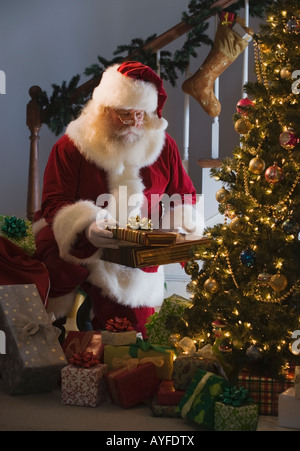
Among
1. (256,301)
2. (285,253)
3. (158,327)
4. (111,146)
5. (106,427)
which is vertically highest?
(111,146)

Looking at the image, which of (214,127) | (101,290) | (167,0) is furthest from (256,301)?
(167,0)

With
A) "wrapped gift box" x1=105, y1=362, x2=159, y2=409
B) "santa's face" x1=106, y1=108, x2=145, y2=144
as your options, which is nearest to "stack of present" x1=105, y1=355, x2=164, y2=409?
"wrapped gift box" x1=105, y1=362, x2=159, y2=409

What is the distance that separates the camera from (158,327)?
2605mm

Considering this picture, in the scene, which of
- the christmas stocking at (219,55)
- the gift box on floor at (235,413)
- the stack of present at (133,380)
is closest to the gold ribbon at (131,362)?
the stack of present at (133,380)

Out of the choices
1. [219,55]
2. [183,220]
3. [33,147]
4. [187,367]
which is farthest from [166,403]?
[33,147]

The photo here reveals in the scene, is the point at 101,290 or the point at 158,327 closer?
the point at 158,327

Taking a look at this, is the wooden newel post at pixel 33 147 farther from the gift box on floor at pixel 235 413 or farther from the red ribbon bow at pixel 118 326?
the gift box on floor at pixel 235 413

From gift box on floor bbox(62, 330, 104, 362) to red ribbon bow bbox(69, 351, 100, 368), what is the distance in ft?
0.39

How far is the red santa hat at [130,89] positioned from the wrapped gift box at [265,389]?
121 cm

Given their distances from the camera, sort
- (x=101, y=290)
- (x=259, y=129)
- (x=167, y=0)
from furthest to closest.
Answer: (x=167, y=0)
(x=101, y=290)
(x=259, y=129)

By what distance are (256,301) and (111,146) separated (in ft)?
3.15

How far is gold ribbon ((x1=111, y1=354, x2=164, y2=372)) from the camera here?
7.53 ft

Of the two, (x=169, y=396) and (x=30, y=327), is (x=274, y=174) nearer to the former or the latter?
(x=169, y=396)

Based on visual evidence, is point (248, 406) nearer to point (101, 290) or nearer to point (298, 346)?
point (298, 346)
